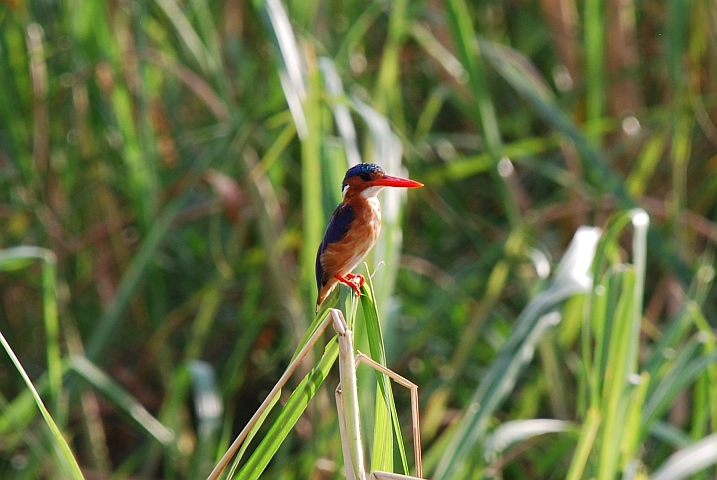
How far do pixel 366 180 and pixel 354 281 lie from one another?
26 cm

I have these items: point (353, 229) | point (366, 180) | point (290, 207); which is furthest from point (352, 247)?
point (290, 207)

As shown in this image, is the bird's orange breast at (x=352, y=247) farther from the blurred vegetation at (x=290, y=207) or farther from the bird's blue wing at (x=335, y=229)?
the blurred vegetation at (x=290, y=207)

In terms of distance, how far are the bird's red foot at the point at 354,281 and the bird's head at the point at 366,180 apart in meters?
0.15

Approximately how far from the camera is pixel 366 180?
1.52 meters

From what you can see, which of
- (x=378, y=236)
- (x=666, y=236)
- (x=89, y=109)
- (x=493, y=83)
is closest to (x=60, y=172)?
(x=89, y=109)

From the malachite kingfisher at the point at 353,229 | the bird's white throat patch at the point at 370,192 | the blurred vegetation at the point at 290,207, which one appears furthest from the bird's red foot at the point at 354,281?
the blurred vegetation at the point at 290,207

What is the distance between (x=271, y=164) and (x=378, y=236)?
80 centimetres

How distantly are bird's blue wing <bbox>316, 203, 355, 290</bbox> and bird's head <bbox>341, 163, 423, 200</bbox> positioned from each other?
42 millimetres

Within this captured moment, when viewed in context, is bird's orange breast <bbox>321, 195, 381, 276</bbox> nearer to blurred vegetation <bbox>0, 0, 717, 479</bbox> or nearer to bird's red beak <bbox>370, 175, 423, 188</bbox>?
bird's red beak <bbox>370, 175, 423, 188</bbox>

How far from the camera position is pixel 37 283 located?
2.40 metres

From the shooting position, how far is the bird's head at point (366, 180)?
4.83 feet

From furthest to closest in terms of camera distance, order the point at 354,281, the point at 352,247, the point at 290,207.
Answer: the point at 290,207 → the point at 352,247 → the point at 354,281

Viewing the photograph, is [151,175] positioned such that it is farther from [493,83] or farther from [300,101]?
[493,83]

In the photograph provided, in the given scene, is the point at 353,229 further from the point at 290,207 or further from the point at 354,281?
the point at 290,207
